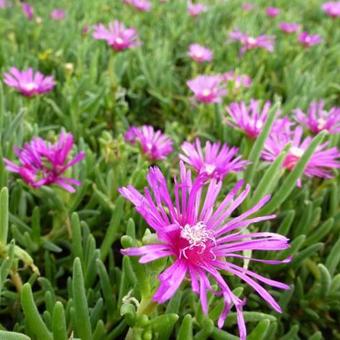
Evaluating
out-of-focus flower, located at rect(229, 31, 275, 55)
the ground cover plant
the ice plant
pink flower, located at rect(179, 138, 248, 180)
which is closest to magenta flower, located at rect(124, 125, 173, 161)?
the ground cover plant

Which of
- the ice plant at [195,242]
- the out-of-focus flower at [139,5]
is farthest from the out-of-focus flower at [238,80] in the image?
the ice plant at [195,242]

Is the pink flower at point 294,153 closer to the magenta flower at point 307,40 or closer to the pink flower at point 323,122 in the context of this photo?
the pink flower at point 323,122

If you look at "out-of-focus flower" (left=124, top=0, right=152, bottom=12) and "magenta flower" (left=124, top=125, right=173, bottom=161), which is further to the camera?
"out-of-focus flower" (left=124, top=0, right=152, bottom=12)

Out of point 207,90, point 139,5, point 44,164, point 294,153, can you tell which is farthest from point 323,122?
point 139,5

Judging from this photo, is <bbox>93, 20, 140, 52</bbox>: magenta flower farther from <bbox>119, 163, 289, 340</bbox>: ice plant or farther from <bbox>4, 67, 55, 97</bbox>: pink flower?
<bbox>119, 163, 289, 340</bbox>: ice plant

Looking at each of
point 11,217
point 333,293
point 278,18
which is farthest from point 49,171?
point 278,18

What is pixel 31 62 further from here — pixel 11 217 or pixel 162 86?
pixel 11 217

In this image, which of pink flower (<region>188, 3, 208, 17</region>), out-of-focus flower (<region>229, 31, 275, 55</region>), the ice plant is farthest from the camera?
pink flower (<region>188, 3, 208, 17</region>)
